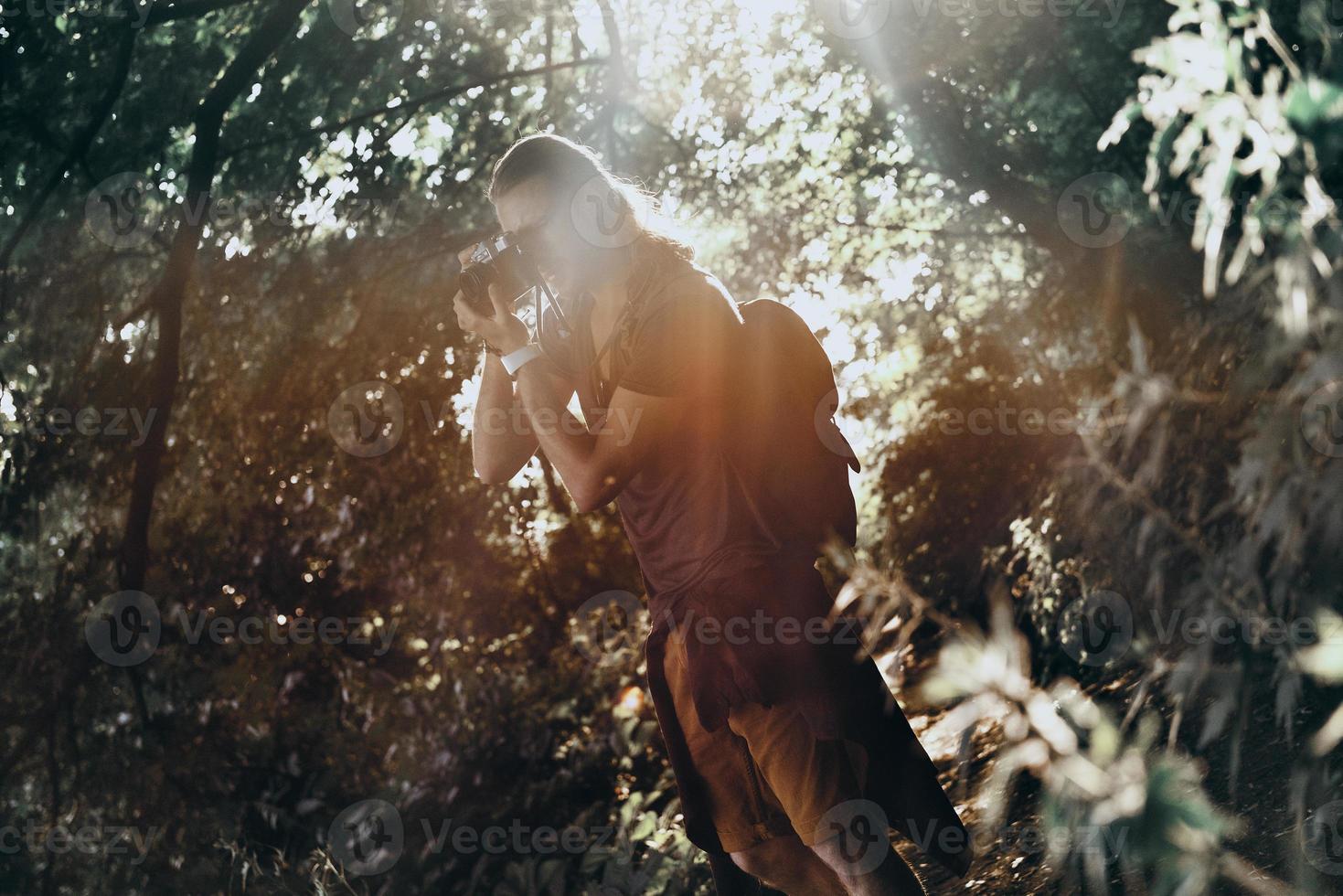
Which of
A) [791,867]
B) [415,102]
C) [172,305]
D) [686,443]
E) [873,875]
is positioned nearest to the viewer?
[873,875]

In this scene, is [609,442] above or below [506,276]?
below

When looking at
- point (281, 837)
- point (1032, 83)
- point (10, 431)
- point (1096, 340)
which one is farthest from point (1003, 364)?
point (10, 431)

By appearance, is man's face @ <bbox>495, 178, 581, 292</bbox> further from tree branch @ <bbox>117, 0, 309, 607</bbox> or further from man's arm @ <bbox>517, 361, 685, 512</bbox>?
tree branch @ <bbox>117, 0, 309, 607</bbox>

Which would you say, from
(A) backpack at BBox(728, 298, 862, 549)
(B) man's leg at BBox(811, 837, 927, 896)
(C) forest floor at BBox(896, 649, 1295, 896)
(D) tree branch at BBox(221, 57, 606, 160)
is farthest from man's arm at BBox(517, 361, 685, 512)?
(D) tree branch at BBox(221, 57, 606, 160)

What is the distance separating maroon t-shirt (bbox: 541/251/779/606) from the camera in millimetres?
2016

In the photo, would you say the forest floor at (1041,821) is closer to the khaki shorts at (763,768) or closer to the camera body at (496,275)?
the khaki shorts at (763,768)

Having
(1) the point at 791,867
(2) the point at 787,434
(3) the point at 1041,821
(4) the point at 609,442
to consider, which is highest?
(4) the point at 609,442

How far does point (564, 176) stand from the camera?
2.30 metres

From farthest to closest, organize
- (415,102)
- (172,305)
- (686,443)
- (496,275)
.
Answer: (415,102) → (172,305) → (496,275) → (686,443)

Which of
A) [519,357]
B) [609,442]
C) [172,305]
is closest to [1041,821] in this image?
[609,442]

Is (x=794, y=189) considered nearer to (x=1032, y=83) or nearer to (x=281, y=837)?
(x=1032, y=83)

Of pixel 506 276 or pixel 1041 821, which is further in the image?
pixel 506 276

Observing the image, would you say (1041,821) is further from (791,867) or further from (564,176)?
(564,176)

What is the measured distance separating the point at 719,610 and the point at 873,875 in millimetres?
492
